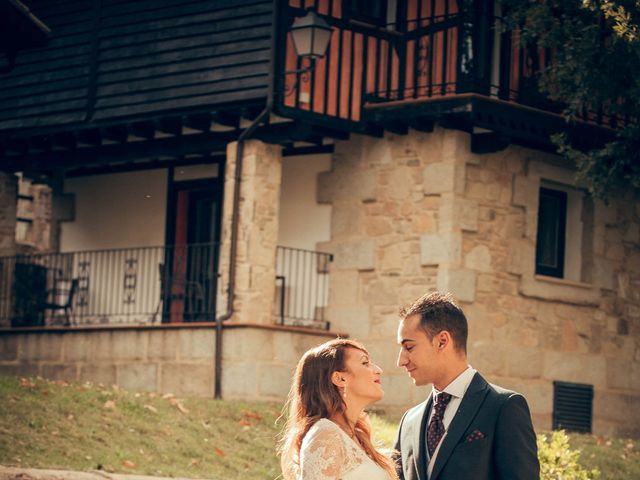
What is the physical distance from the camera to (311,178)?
64.0ft

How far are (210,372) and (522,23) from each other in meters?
5.75

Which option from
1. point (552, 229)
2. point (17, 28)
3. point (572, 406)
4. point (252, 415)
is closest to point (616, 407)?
point (572, 406)

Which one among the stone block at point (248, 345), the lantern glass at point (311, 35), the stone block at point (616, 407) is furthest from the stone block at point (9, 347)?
the stone block at point (616, 407)

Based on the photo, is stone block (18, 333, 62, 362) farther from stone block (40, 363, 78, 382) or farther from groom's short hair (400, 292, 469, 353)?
groom's short hair (400, 292, 469, 353)

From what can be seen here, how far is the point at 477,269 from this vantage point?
17.9m

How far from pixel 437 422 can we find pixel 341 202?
12.7 meters

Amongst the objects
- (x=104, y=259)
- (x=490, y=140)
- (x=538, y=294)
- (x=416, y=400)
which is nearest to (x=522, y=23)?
(x=490, y=140)

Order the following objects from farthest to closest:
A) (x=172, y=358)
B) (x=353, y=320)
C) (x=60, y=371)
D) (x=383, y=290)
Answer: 1. (x=60, y=371)
2. (x=353, y=320)
3. (x=172, y=358)
4. (x=383, y=290)

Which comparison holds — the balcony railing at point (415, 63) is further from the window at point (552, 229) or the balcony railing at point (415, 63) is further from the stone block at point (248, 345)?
the stone block at point (248, 345)

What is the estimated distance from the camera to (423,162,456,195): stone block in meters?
17.8

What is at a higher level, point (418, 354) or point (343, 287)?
point (343, 287)

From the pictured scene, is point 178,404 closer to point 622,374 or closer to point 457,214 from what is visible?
point 457,214

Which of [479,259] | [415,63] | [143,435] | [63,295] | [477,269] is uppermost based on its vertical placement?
[415,63]

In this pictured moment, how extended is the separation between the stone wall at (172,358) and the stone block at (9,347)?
0.19m
